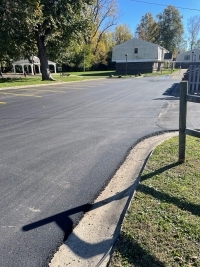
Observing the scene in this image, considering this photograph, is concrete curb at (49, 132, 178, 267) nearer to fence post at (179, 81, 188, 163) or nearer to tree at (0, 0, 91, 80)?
fence post at (179, 81, 188, 163)

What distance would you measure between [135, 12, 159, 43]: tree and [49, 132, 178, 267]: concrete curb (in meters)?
80.5

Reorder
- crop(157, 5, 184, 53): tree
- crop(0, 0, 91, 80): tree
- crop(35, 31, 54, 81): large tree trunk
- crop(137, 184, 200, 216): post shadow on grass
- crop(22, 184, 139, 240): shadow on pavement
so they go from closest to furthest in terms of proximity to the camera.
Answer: crop(22, 184, 139, 240): shadow on pavement < crop(137, 184, 200, 216): post shadow on grass < crop(0, 0, 91, 80): tree < crop(35, 31, 54, 81): large tree trunk < crop(157, 5, 184, 53): tree

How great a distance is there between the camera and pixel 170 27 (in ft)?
246

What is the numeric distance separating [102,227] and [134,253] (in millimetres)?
558

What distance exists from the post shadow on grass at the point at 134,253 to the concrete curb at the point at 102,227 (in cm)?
10

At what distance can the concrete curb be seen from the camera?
7.15 feet

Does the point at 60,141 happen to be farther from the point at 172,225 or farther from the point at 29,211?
the point at 172,225

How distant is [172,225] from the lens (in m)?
2.49

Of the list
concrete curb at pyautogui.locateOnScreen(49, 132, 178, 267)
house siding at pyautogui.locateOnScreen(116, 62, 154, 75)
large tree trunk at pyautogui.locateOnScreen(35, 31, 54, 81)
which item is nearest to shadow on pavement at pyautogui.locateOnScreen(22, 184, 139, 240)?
concrete curb at pyautogui.locateOnScreen(49, 132, 178, 267)

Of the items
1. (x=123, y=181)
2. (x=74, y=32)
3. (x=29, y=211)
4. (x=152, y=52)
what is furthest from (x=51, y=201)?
(x=152, y=52)

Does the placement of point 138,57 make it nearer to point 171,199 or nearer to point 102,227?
point 171,199

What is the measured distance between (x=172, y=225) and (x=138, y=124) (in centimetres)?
465

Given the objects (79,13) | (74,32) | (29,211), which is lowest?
(29,211)

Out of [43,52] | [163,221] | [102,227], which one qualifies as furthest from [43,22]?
[163,221]
